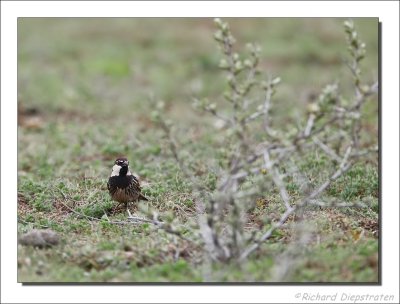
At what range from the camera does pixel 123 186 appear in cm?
712

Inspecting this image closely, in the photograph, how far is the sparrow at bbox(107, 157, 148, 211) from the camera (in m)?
7.12

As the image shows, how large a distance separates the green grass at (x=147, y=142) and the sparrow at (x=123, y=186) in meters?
0.17

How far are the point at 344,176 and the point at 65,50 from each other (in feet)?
30.0

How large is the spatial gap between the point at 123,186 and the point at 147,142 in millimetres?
2775

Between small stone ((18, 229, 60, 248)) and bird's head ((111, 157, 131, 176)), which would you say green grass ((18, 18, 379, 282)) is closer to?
small stone ((18, 229, 60, 248))

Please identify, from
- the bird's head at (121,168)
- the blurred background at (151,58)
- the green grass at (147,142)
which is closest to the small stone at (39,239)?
the green grass at (147,142)

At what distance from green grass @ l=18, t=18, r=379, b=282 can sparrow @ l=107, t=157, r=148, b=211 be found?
0.57 feet

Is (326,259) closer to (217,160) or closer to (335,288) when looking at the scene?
(335,288)

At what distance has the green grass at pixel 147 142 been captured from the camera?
18.4 ft

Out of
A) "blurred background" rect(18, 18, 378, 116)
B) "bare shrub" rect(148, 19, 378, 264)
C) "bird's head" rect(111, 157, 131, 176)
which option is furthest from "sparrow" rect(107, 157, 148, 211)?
"blurred background" rect(18, 18, 378, 116)

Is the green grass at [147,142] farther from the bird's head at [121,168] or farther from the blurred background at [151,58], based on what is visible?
the bird's head at [121,168]

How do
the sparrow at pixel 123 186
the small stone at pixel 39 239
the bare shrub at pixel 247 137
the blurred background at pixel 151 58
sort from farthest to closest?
the blurred background at pixel 151 58, the sparrow at pixel 123 186, the small stone at pixel 39 239, the bare shrub at pixel 247 137

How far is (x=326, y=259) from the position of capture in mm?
5477

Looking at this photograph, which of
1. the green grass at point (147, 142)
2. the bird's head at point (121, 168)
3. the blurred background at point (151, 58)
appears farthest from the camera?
the blurred background at point (151, 58)
